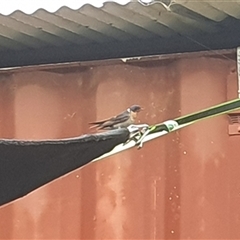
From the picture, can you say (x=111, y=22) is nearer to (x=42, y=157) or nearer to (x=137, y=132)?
(x=137, y=132)

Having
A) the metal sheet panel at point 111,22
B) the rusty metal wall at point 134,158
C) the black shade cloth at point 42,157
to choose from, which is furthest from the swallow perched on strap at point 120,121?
the black shade cloth at point 42,157

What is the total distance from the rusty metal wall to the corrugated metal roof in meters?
0.07

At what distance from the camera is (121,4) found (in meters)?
2.60

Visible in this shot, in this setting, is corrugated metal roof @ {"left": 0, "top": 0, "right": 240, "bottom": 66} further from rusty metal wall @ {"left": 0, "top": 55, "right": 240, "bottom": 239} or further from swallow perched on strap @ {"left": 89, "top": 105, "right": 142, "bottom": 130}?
swallow perched on strap @ {"left": 89, "top": 105, "right": 142, "bottom": 130}

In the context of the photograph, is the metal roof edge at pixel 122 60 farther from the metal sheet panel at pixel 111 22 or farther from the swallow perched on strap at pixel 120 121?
the swallow perched on strap at pixel 120 121

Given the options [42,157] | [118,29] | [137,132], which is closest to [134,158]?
[118,29]

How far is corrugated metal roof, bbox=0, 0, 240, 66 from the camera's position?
2576 millimetres

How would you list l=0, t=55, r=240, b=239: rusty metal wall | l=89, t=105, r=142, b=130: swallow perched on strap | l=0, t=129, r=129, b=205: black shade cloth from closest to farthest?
l=0, t=129, r=129, b=205: black shade cloth, l=89, t=105, r=142, b=130: swallow perched on strap, l=0, t=55, r=240, b=239: rusty metal wall

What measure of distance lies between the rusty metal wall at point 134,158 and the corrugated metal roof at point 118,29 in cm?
7

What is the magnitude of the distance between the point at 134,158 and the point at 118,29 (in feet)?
1.55

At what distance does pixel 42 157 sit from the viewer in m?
1.92

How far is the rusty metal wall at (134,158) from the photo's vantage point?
2.65 m

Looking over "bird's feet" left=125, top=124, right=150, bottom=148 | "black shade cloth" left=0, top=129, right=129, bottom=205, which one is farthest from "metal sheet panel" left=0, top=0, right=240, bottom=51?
"black shade cloth" left=0, top=129, right=129, bottom=205

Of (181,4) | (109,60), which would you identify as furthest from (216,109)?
(109,60)
